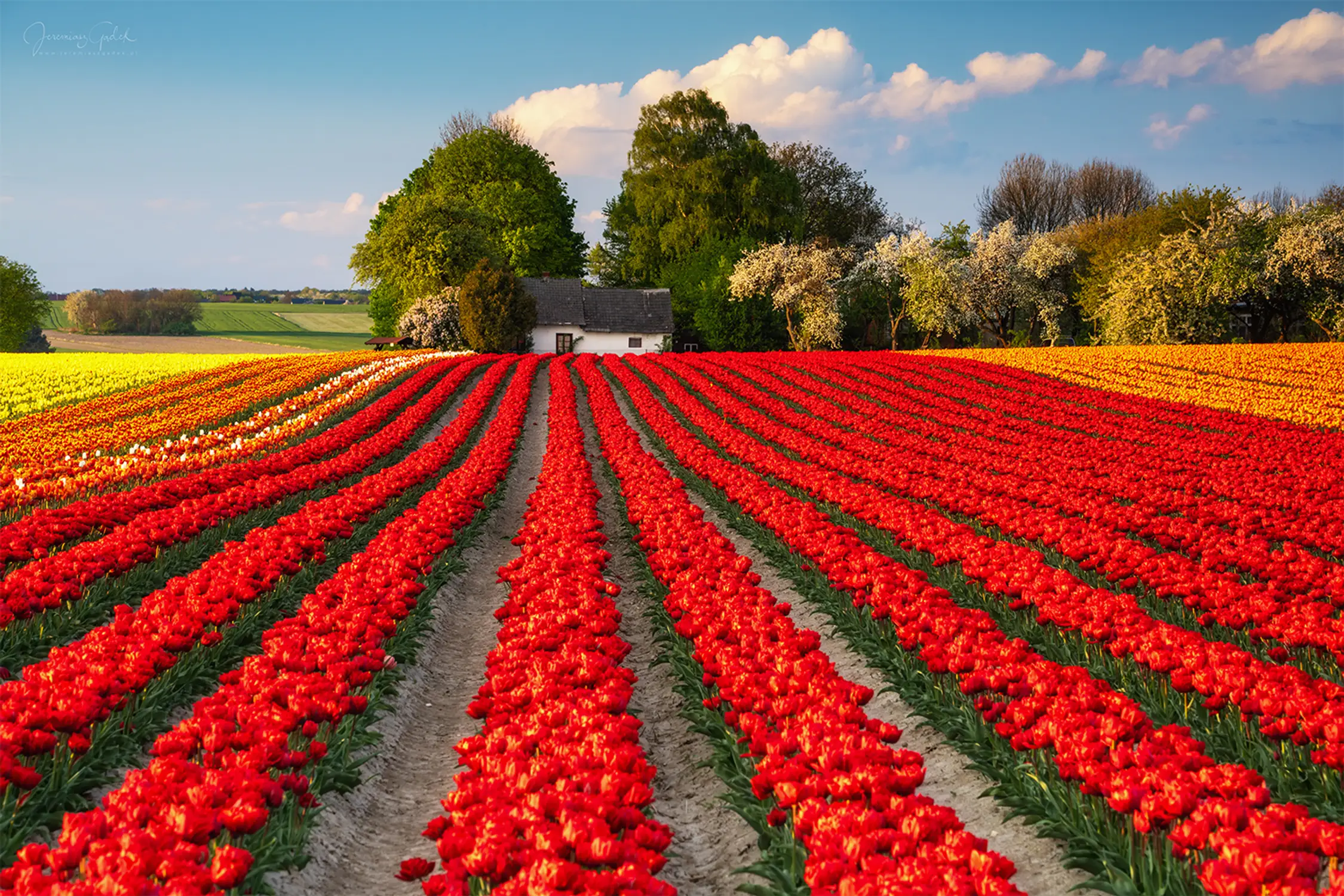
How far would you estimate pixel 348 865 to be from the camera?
4.94 metres

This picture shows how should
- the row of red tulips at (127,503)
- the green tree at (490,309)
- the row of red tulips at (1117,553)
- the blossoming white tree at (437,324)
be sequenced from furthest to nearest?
the blossoming white tree at (437,324) < the green tree at (490,309) < the row of red tulips at (127,503) < the row of red tulips at (1117,553)

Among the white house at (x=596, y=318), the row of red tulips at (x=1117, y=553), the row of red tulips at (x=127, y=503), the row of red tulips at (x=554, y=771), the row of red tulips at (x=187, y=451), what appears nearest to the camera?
the row of red tulips at (x=554, y=771)

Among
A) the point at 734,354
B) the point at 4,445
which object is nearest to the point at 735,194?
the point at 734,354

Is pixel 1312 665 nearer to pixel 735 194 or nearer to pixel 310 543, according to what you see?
pixel 310 543

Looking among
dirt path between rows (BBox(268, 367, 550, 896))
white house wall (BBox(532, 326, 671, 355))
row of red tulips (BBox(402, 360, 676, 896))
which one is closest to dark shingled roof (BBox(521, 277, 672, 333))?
white house wall (BBox(532, 326, 671, 355))

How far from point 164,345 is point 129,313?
17.9 m

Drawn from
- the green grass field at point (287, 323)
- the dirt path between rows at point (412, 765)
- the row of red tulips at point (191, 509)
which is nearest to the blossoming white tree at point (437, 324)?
the row of red tulips at point (191, 509)

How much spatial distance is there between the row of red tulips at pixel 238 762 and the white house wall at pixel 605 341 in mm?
58436

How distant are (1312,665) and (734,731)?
439cm

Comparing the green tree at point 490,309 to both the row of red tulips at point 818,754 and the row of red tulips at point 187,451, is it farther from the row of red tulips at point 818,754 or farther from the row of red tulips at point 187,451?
the row of red tulips at point 818,754

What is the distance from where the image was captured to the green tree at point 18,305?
266ft

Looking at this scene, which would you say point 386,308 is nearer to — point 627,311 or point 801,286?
point 627,311

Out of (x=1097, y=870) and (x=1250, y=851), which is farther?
(x=1097, y=870)

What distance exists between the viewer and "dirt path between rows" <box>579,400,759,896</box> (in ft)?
16.0
